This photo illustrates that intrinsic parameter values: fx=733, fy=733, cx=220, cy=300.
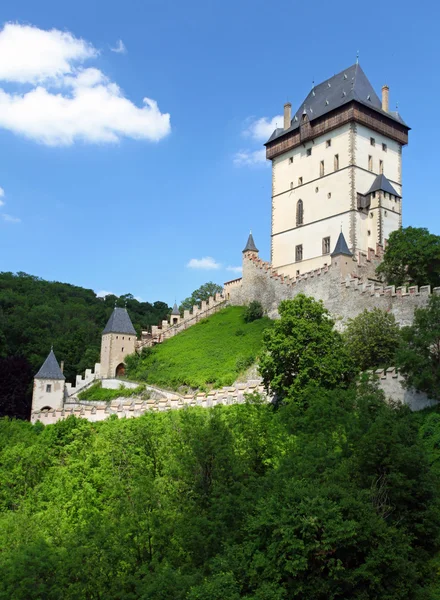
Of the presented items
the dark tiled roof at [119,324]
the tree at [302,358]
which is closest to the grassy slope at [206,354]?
the dark tiled roof at [119,324]

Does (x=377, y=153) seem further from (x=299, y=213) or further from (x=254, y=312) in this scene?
(x=254, y=312)

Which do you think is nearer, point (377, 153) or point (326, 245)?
point (326, 245)

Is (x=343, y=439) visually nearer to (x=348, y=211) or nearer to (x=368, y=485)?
(x=368, y=485)

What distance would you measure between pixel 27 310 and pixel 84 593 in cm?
5787

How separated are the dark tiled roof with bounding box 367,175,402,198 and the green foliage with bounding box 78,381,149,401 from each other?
19691 millimetres

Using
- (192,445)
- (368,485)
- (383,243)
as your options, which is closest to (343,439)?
(368,485)

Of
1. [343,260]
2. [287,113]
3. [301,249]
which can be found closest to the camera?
[343,260]

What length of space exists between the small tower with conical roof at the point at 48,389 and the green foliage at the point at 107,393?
1456 mm

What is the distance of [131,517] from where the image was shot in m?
25.2

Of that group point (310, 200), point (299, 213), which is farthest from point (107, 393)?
point (310, 200)

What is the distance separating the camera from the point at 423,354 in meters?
29.5

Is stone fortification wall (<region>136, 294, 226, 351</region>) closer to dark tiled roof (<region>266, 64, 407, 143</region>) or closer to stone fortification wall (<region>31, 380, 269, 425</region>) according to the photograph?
stone fortification wall (<region>31, 380, 269, 425</region>)

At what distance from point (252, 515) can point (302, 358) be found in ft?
34.5

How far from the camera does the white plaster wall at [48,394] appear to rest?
161ft
